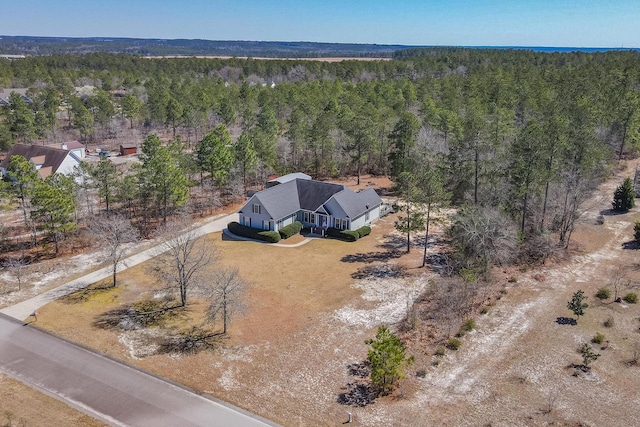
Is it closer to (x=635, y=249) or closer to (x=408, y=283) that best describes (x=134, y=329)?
(x=408, y=283)

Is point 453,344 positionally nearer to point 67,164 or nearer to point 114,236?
point 114,236

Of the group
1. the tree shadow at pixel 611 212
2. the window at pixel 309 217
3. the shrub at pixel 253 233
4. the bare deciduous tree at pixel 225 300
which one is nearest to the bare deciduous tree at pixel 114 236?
the bare deciduous tree at pixel 225 300

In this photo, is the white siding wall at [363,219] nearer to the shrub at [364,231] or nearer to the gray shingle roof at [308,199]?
the gray shingle roof at [308,199]

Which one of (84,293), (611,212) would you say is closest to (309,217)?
(84,293)

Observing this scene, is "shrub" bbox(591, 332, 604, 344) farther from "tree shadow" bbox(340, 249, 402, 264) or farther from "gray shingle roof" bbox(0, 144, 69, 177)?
"gray shingle roof" bbox(0, 144, 69, 177)

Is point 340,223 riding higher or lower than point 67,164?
lower

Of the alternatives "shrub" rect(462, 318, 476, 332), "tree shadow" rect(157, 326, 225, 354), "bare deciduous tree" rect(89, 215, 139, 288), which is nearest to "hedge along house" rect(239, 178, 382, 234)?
"bare deciduous tree" rect(89, 215, 139, 288)
